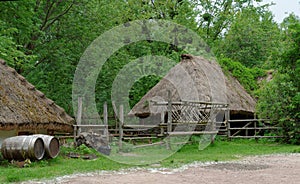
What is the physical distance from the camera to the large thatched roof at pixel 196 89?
51.1ft

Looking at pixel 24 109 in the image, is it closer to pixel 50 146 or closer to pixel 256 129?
pixel 50 146

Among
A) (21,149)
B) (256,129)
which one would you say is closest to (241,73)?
(256,129)

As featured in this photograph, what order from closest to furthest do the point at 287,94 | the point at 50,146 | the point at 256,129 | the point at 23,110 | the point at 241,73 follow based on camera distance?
the point at 50,146 → the point at 23,110 → the point at 287,94 → the point at 256,129 → the point at 241,73

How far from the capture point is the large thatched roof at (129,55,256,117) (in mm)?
15586

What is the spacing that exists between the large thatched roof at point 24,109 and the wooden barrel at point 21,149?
1.90 feet

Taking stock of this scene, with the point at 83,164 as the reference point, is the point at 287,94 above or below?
above

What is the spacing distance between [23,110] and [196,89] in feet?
24.4

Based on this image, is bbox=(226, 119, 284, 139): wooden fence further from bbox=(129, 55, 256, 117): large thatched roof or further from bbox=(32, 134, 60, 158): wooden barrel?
bbox=(32, 134, 60, 158): wooden barrel

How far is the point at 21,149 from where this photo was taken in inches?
348

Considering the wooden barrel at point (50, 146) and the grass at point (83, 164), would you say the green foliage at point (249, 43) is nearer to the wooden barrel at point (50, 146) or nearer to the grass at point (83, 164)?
the grass at point (83, 164)

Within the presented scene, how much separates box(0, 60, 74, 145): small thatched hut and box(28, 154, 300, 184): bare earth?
10.3ft

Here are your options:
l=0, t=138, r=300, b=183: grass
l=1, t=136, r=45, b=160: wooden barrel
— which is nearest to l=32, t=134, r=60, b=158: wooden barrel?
l=0, t=138, r=300, b=183: grass

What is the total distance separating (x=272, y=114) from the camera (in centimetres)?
1472

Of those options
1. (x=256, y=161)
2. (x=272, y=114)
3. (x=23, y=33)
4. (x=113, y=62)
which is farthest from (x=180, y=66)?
(x=256, y=161)
